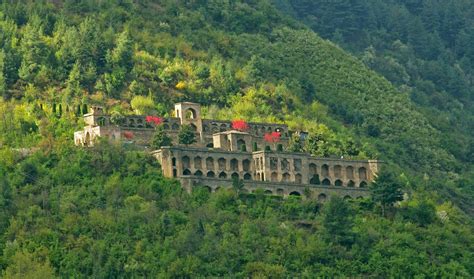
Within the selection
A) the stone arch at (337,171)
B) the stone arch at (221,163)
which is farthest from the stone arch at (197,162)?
the stone arch at (337,171)

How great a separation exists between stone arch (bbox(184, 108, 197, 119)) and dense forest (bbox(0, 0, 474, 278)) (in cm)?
430

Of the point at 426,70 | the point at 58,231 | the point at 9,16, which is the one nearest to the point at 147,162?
the point at 58,231

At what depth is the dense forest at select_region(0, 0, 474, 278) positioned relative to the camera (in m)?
111

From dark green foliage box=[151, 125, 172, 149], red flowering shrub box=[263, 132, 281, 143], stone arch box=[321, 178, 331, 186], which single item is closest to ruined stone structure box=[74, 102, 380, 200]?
stone arch box=[321, 178, 331, 186]

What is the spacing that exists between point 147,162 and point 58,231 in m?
10.3

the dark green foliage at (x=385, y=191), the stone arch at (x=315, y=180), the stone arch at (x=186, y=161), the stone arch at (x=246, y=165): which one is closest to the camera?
the stone arch at (x=186, y=161)

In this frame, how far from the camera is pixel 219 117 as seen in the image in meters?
133

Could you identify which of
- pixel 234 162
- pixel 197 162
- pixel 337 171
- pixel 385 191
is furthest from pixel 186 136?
pixel 385 191

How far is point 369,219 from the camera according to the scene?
118750 mm

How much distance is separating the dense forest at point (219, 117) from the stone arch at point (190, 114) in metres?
4.30

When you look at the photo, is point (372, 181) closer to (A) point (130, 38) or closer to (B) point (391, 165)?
(B) point (391, 165)

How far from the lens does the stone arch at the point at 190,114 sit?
420ft

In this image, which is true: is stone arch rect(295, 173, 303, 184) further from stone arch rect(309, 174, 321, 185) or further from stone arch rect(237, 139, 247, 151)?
stone arch rect(237, 139, 247, 151)

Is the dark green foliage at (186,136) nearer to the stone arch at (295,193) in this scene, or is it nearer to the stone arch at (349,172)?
the stone arch at (295,193)
